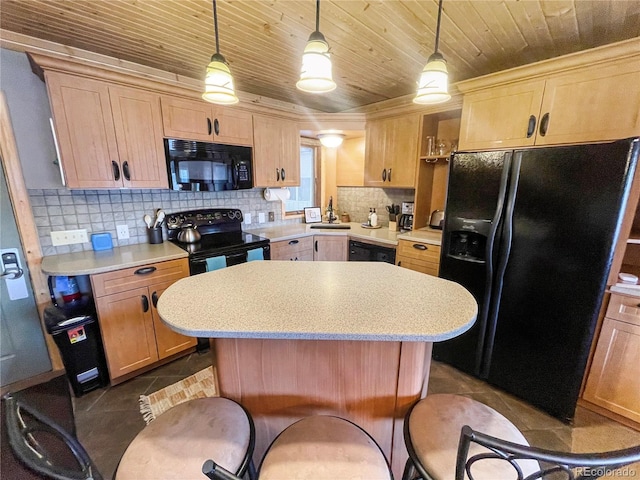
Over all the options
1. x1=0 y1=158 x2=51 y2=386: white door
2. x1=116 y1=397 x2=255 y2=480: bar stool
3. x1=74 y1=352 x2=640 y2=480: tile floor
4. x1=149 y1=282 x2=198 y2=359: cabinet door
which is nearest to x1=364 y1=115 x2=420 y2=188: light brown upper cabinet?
x1=74 y1=352 x2=640 y2=480: tile floor

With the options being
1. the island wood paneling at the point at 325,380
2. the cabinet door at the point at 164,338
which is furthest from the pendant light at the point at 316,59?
the cabinet door at the point at 164,338

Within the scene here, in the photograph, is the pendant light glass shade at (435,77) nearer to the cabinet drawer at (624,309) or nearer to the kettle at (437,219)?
the cabinet drawer at (624,309)

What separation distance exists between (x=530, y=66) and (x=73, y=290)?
365 centimetres

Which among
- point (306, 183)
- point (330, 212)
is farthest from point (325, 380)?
point (306, 183)

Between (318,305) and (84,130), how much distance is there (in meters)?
2.10

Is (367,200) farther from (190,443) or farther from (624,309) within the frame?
(190,443)

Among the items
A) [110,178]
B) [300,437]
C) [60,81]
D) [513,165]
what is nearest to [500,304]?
[513,165]

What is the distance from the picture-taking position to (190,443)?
0.90 meters

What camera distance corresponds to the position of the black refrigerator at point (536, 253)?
4.94 ft

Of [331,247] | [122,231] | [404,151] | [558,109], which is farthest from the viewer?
[331,247]

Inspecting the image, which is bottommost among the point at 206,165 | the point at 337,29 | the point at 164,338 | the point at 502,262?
the point at 164,338

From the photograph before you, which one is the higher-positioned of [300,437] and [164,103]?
[164,103]

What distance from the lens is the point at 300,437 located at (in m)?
0.94

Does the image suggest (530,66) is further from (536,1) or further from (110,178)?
(110,178)
